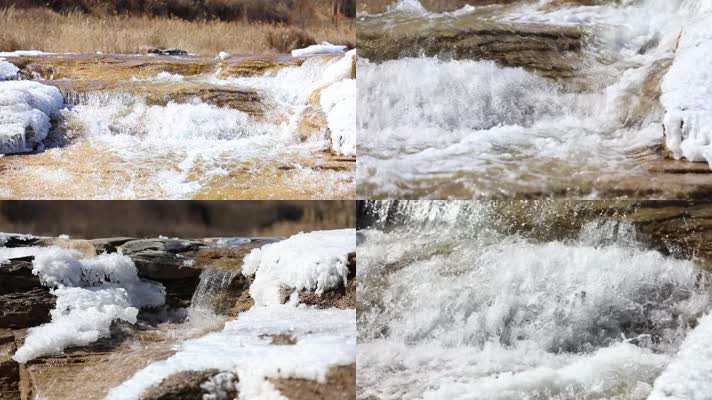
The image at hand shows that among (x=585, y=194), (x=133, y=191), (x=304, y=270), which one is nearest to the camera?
(x=585, y=194)

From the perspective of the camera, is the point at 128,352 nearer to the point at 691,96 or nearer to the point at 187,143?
the point at 187,143

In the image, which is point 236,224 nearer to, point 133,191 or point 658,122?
point 133,191

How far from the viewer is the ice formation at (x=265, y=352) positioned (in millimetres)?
2588

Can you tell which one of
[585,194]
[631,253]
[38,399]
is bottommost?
[38,399]

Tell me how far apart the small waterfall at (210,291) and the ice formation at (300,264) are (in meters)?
0.11

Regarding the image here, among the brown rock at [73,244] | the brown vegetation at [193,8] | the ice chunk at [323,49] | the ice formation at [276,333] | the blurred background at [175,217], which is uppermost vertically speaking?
the brown vegetation at [193,8]

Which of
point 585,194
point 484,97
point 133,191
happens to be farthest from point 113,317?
point 585,194

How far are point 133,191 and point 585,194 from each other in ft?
5.79

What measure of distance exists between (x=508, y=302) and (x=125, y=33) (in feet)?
6.62

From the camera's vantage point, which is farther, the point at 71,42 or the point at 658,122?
the point at 71,42

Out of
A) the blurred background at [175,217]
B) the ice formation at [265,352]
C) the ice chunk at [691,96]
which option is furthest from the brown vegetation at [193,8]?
the ice chunk at [691,96]

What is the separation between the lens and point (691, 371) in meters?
2.73

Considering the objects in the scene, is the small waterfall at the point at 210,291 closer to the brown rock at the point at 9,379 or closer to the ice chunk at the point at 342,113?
the brown rock at the point at 9,379

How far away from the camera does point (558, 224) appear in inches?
113
